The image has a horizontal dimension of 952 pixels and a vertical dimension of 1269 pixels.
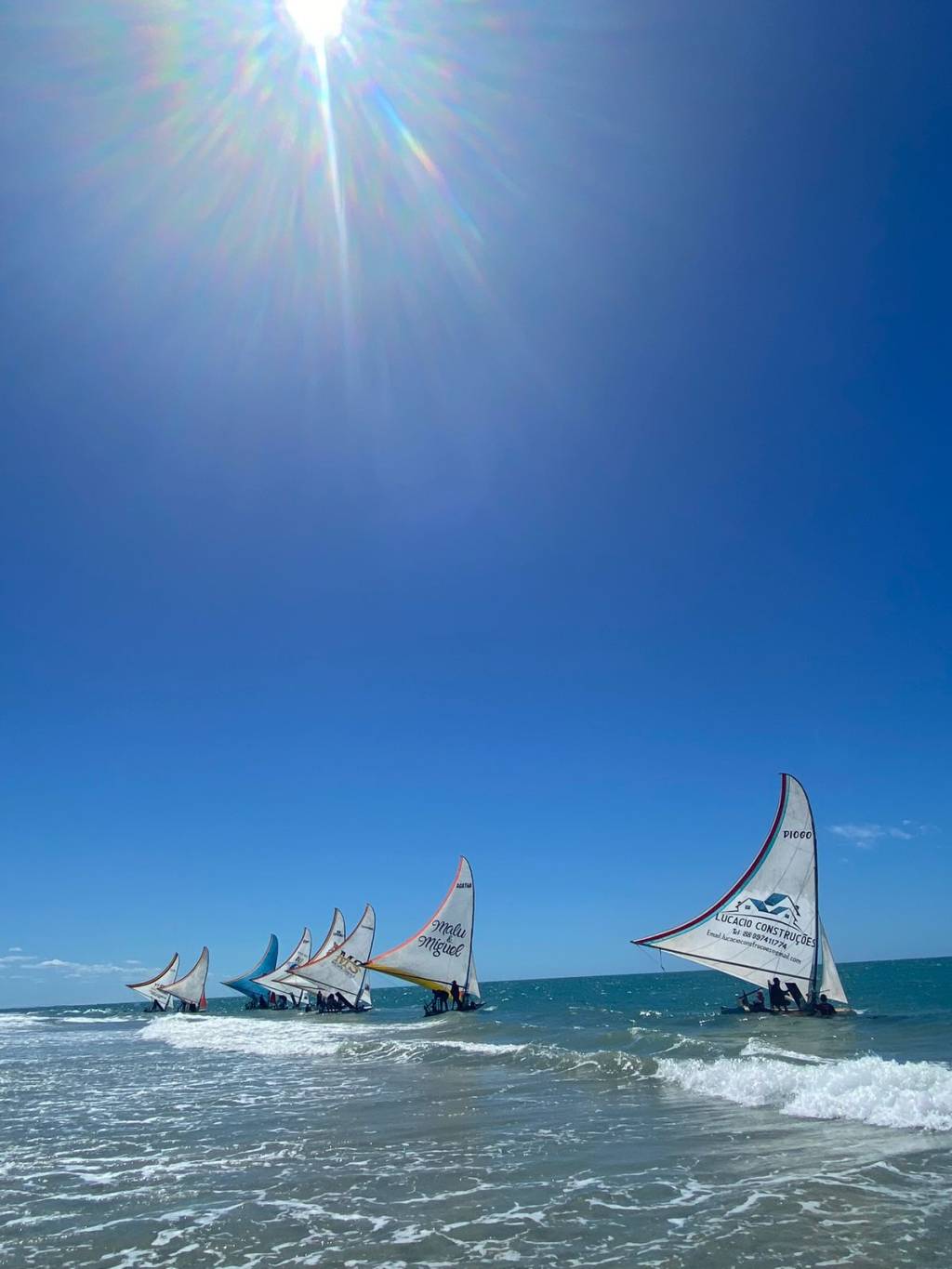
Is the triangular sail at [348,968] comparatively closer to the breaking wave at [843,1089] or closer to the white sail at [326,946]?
the white sail at [326,946]

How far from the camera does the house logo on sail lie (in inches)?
1134

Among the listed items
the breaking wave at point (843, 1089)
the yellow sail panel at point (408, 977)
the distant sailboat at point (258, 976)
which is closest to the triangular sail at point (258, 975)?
the distant sailboat at point (258, 976)

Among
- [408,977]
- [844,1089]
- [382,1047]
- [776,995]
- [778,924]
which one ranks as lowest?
[844,1089]

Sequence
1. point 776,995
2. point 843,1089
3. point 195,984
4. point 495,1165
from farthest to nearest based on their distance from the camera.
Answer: point 195,984, point 776,995, point 843,1089, point 495,1165

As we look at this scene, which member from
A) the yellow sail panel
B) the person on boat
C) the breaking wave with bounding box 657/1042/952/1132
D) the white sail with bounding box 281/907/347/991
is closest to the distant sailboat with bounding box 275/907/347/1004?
the white sail with bounding box 281/907/347/991

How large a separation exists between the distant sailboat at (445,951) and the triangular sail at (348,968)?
13415mm

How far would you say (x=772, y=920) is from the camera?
28.8 m

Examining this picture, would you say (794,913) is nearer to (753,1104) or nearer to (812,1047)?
(812,1047)

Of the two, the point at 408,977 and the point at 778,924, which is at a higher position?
the point at 778,924

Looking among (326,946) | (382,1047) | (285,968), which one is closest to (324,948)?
(326,946)

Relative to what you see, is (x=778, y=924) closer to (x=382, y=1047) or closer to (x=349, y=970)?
(x=382, y=1047)

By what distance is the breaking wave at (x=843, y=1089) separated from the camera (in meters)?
13.0

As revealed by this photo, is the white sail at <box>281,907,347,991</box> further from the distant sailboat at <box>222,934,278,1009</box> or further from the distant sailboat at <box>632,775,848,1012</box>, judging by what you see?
the distant sailboat at <box>632,775,848,1012</box>

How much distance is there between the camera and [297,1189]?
1020 centimetres
